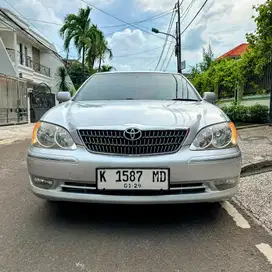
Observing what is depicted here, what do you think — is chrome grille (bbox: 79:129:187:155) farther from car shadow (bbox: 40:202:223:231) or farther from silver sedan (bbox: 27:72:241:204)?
car shadow (bbox: 40:202:223:231)

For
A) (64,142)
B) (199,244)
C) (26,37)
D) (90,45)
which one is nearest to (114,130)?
(64,142)

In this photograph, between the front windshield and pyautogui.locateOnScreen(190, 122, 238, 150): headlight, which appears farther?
the front windshield

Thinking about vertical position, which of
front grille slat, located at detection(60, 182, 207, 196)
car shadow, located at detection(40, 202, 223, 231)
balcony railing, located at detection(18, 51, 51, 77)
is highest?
balcony railing, located at detection(18, 51, 51, 77)

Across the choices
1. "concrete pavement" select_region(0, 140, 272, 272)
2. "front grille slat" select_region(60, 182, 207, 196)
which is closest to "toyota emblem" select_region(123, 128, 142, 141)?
"front grille slat" select_region(60, 182, 207, 196)

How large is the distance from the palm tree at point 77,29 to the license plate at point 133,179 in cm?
2860

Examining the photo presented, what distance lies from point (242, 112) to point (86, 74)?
2361cm

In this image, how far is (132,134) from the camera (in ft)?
9.08

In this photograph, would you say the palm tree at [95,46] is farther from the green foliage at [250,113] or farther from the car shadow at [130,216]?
the car shadow at [130,216]

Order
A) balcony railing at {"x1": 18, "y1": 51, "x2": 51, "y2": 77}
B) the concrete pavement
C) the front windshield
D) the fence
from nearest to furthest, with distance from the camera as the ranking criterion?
the concrete pavement < the front windshield < the fence < balcony railing at {"x1": 18, "y1": 51, "x2": 51, "y2": 77}

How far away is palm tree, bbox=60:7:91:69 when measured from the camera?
30.0 metres

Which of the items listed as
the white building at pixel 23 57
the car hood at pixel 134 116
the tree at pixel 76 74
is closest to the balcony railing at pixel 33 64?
the white building at pixel 23 57

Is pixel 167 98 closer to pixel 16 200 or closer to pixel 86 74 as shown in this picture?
pixel 16 200

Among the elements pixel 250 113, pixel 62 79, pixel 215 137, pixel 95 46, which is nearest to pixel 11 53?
pixel 62 79

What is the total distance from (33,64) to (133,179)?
86.8 feet
